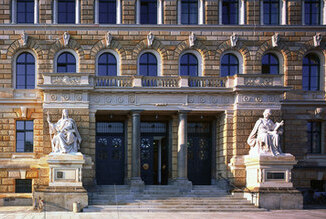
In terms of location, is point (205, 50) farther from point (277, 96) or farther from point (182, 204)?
point (182, 204)

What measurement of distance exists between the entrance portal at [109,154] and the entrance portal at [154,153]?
1.36 meters

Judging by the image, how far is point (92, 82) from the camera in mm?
28125

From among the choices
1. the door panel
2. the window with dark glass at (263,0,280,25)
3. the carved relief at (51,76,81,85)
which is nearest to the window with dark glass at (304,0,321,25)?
the window with dark glass at (263,0,280,25)

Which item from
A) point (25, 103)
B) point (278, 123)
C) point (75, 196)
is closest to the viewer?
point (75, 196)

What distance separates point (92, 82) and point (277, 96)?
10.5m

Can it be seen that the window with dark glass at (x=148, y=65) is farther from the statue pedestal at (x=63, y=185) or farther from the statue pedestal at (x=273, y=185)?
the statue pedestal at (x=273, y=185)

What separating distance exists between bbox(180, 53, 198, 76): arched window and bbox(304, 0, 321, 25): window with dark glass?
25.3ft

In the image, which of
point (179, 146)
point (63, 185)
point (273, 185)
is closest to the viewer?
point (63, 185)

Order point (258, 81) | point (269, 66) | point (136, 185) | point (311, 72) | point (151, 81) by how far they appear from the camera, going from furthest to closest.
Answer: point (311, 72)
point (269, 66)
point (151, 81)
point (258, 81)
point (136, 185)

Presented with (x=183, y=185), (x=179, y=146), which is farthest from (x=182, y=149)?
(x=183, y=185)

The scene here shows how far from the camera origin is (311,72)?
31.8 meters

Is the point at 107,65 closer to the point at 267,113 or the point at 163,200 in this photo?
the point at 163,200

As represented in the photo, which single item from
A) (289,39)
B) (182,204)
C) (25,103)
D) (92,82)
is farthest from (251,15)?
(25,103)

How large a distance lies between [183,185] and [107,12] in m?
11.7
